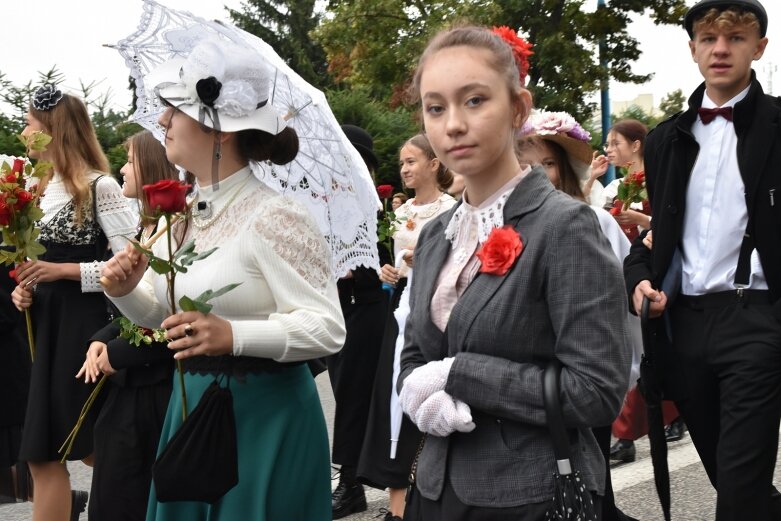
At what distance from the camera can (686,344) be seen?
13.6ft

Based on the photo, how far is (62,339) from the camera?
4.91 metres

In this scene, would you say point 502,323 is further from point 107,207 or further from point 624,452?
point 624,452

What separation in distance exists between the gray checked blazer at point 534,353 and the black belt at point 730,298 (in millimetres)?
1814

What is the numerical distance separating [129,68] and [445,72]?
1.77 meters

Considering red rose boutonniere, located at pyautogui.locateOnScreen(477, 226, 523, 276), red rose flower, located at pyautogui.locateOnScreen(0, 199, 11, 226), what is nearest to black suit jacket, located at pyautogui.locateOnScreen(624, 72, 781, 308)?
red rose boutonniere, located at pyautogui.locateOnScreen(477, 226, 523, 276)

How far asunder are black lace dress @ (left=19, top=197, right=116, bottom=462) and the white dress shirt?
2642mm

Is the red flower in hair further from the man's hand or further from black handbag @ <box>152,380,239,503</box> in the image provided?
the man's hand

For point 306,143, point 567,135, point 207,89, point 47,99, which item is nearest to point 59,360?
point 47,99

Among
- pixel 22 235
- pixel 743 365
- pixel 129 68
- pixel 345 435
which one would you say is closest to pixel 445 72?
pixel 129 68

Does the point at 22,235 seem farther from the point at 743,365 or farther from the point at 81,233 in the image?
the point at 743,365

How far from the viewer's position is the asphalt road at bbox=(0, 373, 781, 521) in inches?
212

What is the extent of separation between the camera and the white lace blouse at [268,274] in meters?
3.06

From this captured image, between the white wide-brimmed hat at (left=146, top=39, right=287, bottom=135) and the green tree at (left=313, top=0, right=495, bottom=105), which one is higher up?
the green tree at (left=313, top=0, right=495, bottom=105)

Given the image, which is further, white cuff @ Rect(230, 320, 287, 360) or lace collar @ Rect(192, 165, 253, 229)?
lace collar @ Rect(192, 165, 253, 229)
